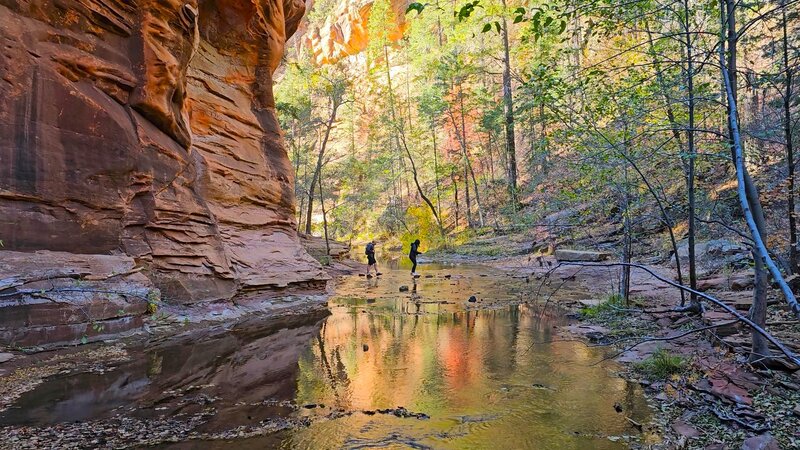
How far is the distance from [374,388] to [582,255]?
1536cm

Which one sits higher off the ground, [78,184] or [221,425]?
[78,184]

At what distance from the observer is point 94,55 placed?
10.9 m

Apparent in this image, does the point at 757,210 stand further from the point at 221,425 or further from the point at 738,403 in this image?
the point at 221,425

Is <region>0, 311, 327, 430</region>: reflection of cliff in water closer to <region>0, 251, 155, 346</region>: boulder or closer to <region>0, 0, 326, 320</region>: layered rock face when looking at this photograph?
<region>0, 251, 155, 346</region>: boulder

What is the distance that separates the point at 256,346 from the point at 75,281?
401cm

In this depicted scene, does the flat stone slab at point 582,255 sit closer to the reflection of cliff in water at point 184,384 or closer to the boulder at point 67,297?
the reflection of cliff in water at point 184,384

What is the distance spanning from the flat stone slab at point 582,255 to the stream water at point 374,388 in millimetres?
7867

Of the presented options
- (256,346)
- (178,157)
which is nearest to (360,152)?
(178,157)

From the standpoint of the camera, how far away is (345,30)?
7556 cm

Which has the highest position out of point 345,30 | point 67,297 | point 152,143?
point 345,30

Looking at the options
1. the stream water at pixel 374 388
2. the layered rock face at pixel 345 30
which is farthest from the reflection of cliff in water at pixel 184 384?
the layered rock face at pixel 345 30

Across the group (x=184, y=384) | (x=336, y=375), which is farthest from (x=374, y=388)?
(x=184, y=384)

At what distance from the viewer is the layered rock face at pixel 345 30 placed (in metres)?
72.2

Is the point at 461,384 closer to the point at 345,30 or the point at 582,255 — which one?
the point at 582,255
